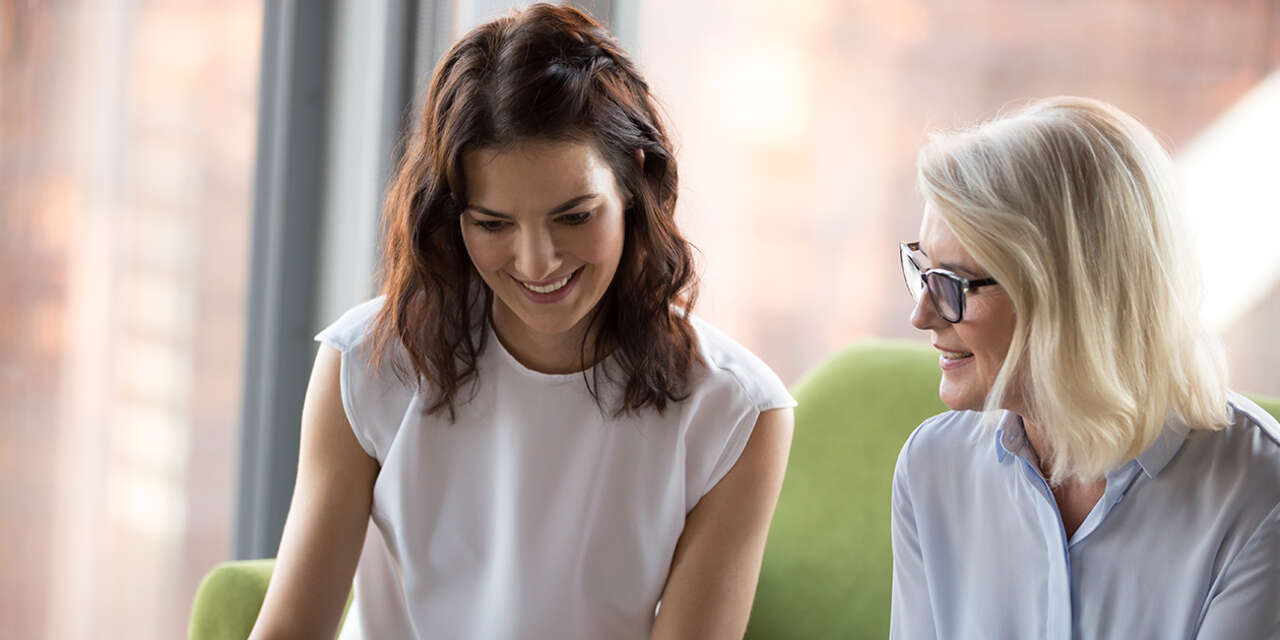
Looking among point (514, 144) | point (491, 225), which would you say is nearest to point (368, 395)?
point (491, 225)

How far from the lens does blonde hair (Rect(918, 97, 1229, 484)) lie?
46.1 inches

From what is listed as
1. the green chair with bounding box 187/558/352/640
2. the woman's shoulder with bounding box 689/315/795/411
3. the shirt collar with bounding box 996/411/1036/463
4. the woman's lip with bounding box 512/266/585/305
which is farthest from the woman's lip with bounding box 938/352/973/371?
the green chair with bounding box 187/558/352/640

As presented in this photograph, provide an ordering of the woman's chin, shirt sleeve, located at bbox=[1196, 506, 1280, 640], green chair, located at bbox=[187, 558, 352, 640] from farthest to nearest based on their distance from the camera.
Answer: green chair, located at bbox=[187, 558, 352, 640]
the woman's chin
shirt sleeve, located at bbox=[1196, 506, 1280, 640]

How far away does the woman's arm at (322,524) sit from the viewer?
1.64 m

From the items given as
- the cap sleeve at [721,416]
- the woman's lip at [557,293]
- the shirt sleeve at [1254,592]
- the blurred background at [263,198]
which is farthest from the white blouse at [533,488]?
the blurred background at [263,198]

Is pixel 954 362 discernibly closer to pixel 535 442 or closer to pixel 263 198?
pixel 535 442

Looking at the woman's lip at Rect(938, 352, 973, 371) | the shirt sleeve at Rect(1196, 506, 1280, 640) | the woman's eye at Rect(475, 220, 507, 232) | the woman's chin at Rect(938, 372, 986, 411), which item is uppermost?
the woman's eye at Rect(475, 220, 507, 232)

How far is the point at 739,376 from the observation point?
1.66 metres

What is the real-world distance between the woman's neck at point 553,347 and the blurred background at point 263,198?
69cm

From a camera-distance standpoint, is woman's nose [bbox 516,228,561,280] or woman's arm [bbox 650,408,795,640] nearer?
woman's nose [bbox 516,228,561,280]

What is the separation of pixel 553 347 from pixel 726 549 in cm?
37

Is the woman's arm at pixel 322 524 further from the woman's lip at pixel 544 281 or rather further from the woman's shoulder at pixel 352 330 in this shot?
the woman's lip at pixel 544 281

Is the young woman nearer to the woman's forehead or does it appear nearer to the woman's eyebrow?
the woman's eyebrow

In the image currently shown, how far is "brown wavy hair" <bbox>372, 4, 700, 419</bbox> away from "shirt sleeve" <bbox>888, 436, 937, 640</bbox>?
0.34 metres
